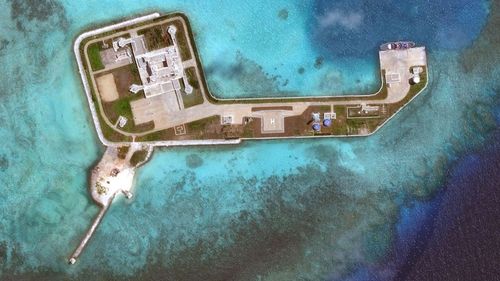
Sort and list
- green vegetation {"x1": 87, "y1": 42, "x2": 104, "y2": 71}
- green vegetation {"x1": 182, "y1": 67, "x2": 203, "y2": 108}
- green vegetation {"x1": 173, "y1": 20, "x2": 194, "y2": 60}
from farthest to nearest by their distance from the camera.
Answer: green vegetation {"x1": 173, "y1": 20, "x2": 194, "y2": 60}
green vegetation {"x1": 182, "y1": 67, "x2": 203, "y2": 108}
green vegetation {"x1": 87, "y1": 42, "x2": 104, "y2": 71}

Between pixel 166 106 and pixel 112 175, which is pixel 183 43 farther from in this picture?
pixel 112 175

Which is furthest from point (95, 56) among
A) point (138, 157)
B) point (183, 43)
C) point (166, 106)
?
point (138, 157)

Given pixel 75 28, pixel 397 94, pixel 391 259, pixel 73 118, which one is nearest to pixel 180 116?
pixel 73 118

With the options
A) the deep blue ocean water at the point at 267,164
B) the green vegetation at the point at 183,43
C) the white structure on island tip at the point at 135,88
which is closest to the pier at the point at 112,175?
the deep blue ocean water at the point at 267,164

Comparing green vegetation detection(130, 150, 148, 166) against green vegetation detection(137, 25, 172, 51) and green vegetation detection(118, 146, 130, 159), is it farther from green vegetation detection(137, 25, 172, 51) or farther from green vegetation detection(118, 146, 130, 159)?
green vegetation detection(137, 25, 172, 51)

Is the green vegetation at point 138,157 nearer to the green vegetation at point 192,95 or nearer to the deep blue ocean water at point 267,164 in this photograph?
the deep blue ocean water at point 267,164

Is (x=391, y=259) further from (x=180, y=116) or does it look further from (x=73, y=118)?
(x=73, y=118)

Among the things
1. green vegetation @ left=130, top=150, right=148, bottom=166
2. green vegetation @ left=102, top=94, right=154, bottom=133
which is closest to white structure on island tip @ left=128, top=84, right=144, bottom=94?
green vegetation @ left=102, top=94, right=154, bottom=133
